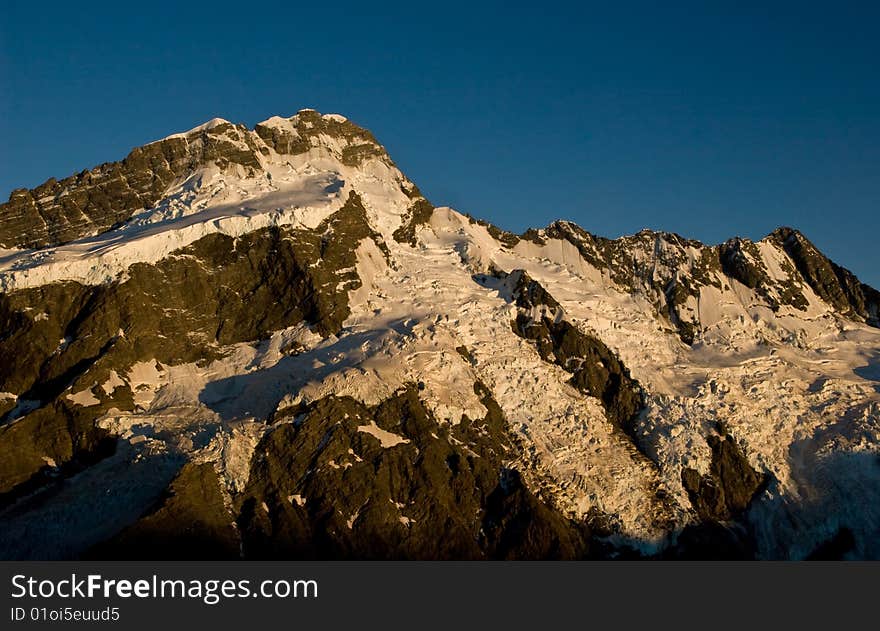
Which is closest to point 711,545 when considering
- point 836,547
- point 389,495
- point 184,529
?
point 836,547

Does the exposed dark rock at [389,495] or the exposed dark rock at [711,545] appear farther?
the exposed dark rock at [711,545]

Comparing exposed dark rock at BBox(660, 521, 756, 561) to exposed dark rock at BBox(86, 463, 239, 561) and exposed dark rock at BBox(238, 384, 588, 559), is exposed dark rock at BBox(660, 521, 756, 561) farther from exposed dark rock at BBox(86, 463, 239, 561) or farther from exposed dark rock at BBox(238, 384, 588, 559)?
exposed dark rock at BBox(86, 463, 239, 561)

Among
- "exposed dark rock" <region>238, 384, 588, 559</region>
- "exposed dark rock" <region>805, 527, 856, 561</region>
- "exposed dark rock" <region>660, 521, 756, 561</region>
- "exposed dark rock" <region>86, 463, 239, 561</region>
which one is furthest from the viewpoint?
"exposed dark rock" <region>805, 527, 856, 561</region>

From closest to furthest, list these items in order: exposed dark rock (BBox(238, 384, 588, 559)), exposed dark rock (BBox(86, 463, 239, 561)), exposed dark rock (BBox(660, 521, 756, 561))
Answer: exposed dark rock (BBox(86, 463, 239, 561)), exposed dark rock (BBox(238, 384, 588, 559)), exposed dark rock (BBox(660, 521, 756, 561))

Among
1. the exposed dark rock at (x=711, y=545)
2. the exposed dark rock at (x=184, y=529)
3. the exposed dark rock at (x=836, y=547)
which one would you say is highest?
the exposed dark rock at (x=184, y=529)

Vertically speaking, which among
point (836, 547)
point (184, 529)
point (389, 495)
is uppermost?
point (389, 495)

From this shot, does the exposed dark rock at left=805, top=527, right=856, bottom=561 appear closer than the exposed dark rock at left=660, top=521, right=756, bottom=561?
No

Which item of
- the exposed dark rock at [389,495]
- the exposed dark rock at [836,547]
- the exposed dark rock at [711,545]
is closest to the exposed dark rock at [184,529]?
the exposed dark rock at [389,495]

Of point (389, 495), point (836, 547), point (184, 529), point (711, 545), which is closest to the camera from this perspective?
point (184, 529)

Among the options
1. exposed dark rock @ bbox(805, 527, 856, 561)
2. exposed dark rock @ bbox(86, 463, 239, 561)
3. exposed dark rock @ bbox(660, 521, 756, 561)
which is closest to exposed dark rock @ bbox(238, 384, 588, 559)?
exposed dark rock @ bbox(86, 463, 239, 561)

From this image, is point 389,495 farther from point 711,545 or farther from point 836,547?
point 836,547

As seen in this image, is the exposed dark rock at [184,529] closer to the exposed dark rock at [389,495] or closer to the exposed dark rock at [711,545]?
the exposed dark rock at [389,495]
